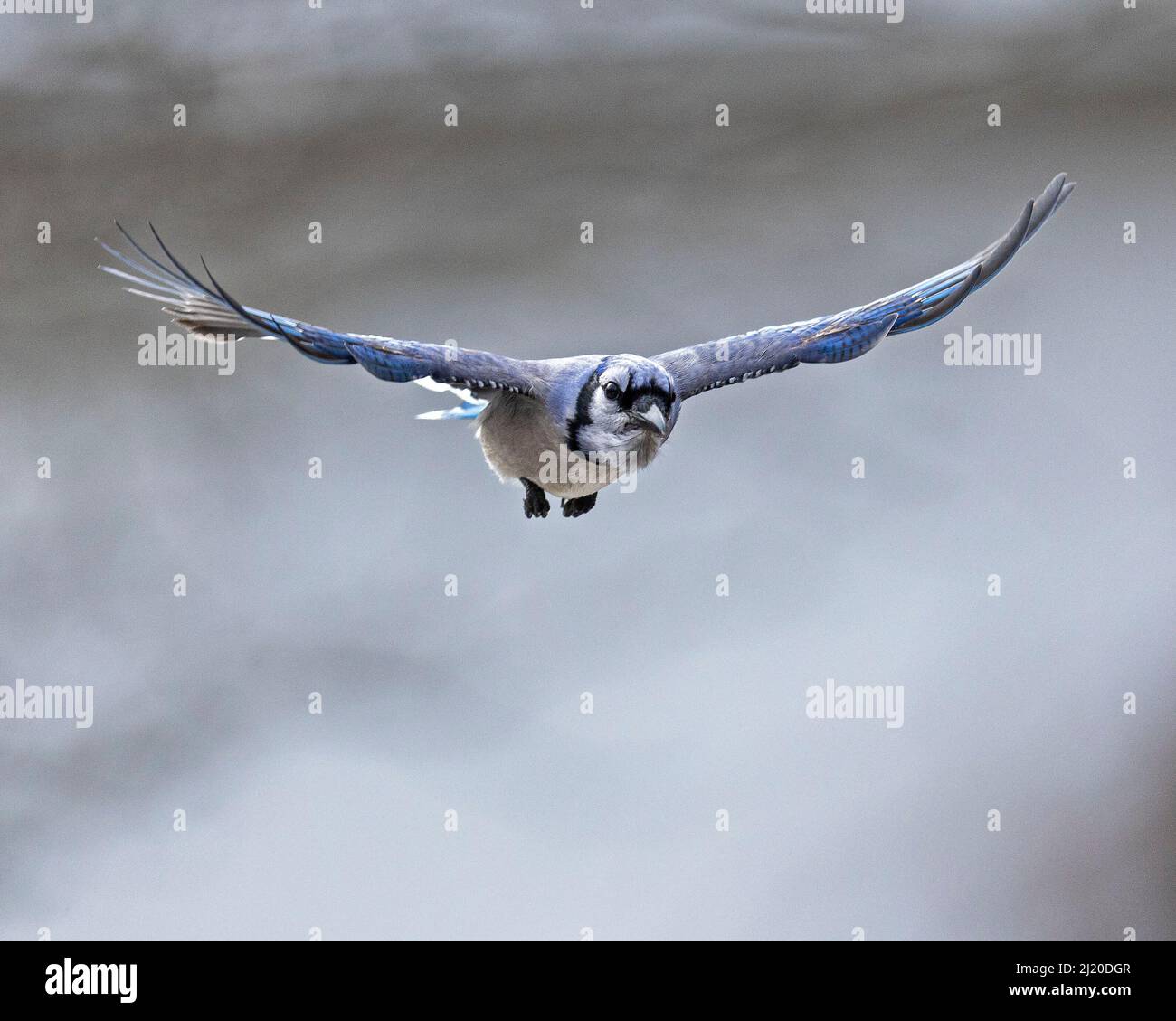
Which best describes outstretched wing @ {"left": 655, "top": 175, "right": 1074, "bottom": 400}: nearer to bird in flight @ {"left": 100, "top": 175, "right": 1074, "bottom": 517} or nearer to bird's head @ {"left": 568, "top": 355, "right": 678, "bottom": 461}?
bird in flight @ {"left": 100, "top": 175, "right": 1074, "bottom": 517}

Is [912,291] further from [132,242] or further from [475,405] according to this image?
[132,242]

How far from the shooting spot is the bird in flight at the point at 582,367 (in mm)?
4191

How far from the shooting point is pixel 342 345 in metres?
4.11

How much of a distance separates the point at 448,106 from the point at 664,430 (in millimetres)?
5129

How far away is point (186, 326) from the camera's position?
14.1ft

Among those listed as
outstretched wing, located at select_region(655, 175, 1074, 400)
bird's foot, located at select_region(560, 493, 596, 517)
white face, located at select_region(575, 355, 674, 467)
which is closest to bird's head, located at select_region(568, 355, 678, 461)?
white face, located at select_region(575, 355, 674, 467)

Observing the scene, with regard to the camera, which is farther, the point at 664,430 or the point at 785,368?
the point at 785,368

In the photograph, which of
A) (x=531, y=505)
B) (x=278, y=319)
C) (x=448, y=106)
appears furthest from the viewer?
(x=448, y=106)

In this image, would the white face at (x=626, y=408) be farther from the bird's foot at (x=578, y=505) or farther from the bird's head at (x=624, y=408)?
the bird's foot at (x=578, y=505)

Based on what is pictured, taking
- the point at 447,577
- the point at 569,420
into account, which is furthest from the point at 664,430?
the point at 447,577

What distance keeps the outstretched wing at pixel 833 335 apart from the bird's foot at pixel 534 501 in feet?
2.21

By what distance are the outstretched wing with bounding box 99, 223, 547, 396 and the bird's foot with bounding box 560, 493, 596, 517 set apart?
550 mm

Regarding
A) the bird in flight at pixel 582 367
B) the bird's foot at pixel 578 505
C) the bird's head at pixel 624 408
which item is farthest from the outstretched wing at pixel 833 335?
the bird's foot at pixel 578 505

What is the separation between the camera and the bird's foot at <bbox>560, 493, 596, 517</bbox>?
4.89 metres
